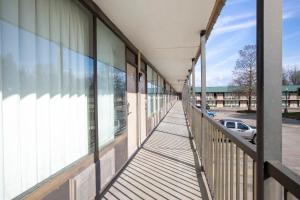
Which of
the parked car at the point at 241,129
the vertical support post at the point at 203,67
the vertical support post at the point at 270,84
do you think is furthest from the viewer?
the parked car at the point at 241,129

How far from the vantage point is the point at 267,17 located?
41.8 inches

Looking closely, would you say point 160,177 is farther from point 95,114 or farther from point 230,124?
point 230,124

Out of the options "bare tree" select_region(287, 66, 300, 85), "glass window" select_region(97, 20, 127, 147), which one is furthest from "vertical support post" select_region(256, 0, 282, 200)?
"glass window" select_region(97, 20, 127, 147)

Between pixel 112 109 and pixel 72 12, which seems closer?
pixel 72 12

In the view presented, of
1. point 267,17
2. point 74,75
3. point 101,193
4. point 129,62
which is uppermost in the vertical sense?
point 129,62

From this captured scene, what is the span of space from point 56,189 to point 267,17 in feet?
6.33

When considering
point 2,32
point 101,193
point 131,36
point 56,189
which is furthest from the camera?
point 131,36

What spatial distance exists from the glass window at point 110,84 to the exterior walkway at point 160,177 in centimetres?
62

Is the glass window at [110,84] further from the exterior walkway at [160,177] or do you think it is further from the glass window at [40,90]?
the exterior walkway at [160,177]

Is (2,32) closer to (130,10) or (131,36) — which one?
(130,10)

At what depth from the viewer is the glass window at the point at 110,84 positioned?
303 centimetres

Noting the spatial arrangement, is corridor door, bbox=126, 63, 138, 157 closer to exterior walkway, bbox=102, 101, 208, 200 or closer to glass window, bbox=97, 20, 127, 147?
exterior walkway, bbox=102, 101, 208, 200

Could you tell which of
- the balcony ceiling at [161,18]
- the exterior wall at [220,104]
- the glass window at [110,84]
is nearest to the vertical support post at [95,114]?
the glass window at [110,84]

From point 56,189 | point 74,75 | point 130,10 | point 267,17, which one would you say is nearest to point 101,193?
point 56,189
